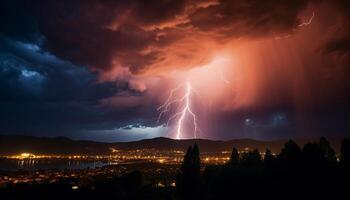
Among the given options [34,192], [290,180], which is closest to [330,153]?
[290,180]

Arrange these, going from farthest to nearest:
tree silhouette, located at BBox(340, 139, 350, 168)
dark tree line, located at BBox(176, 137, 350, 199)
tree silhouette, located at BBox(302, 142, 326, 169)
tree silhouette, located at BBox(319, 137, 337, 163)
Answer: tree silhouette, located at BBox(319, 137, 337, 163) → tree silhouette, located at BBox(340, 139, 350, 168) → tree silhouette, located at BBox(302, 142, 326, 169) → dark tree line, located at BBox(176, 137, 350, 199)

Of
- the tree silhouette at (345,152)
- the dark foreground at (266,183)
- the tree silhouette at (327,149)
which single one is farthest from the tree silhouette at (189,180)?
the tree silhouette at (327,149)

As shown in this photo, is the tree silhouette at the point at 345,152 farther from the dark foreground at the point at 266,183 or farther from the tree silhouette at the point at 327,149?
the tree silhouette at the point at 327,149

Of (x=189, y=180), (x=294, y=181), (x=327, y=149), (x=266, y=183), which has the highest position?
(x=327, y=149)

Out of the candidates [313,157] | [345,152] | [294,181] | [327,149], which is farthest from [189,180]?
[327,149]

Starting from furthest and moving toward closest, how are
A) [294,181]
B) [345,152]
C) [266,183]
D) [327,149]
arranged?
[327,149] → [345,152] → [266,183] → [294,181]

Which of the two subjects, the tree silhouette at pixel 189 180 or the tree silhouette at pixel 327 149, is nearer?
the tree silhouette at pixel 189 180

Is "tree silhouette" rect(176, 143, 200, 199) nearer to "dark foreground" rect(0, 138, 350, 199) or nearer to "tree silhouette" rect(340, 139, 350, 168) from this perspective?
"dark foreground" rect(0, 138, 350, 199)

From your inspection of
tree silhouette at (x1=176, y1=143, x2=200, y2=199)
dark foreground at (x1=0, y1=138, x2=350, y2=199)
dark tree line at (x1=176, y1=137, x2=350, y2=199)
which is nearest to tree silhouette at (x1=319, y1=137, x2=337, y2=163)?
dark foreground at (x1=0, y1=138, x2=350, y2=199)

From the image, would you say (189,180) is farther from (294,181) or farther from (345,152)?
(345,152)

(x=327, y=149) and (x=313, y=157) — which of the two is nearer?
(x=313, y=157)

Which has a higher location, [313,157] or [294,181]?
[313,157]

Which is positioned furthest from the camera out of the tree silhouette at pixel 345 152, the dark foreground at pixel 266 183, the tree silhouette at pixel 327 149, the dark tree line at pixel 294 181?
the tree silhouette at pixel 327 149

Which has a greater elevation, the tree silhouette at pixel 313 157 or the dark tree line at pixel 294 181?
the tree silhouette at pixel 313 157
